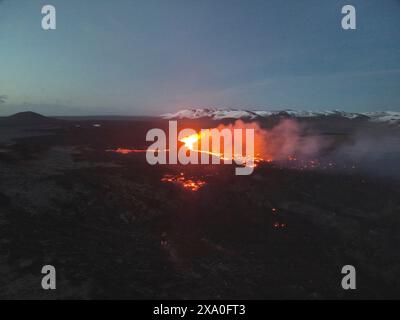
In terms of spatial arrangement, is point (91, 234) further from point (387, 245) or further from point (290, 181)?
point (290, 181)

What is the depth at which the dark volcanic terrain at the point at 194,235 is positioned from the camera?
894 centimetres

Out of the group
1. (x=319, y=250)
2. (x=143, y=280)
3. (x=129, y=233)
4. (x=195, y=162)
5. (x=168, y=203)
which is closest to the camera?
(x=143, y=280)

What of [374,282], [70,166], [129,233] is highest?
[70,166]

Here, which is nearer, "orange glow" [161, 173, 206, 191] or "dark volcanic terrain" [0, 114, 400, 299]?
"dark volcanic terrain" [0, 114, 400, 299]

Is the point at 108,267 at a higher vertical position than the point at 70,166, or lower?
lower

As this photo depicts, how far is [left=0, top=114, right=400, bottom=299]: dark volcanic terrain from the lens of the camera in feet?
29.3

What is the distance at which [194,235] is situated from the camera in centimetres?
1183

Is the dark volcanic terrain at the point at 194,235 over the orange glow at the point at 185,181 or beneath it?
beneath

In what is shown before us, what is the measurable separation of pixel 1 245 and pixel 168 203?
21.7 ft

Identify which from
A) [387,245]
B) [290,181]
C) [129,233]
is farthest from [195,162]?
[387,245]

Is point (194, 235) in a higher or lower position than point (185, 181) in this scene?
lower

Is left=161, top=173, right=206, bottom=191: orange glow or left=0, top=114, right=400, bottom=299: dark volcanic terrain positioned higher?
left=161, top=173, right=206, bottom=191: orange glow

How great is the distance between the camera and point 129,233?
11891 mm

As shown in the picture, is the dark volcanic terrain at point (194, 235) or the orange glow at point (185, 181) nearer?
the dark volcanic terrain at point (194, 235)
